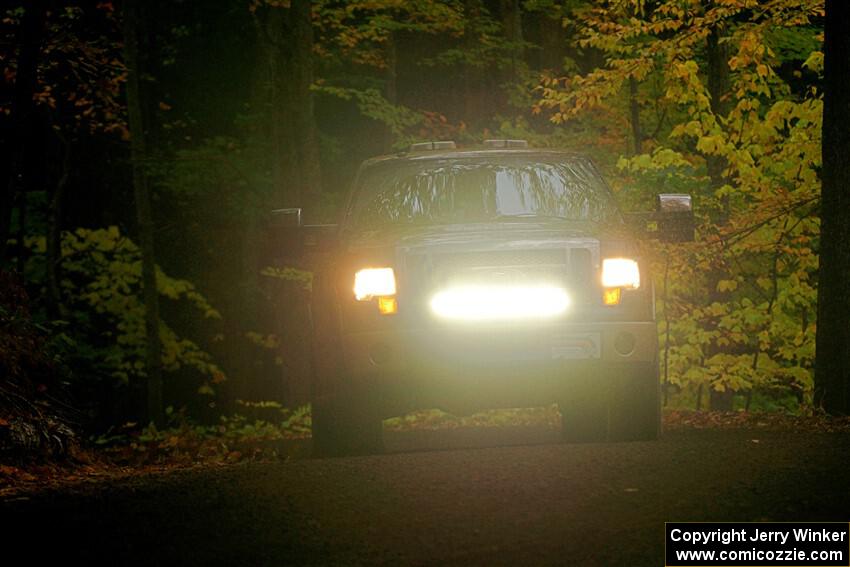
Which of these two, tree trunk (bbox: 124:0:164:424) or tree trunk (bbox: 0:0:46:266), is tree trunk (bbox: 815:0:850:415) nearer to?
tree trunk (bbox: 0:0:46:266)

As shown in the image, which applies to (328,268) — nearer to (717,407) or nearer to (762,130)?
(762,130)

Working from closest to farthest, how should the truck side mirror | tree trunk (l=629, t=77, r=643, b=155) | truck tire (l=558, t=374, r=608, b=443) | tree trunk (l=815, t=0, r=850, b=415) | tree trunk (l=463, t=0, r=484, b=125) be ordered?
truck tire (l=558, t=374, r=608, b=443) < the truck side mirror < tree trunk (l=815, t=0, r=850, b=415) < tree trunk (l=629, t=77, r=643, b=155) < tree trunk (l=463, t=0, r=484, b=125)

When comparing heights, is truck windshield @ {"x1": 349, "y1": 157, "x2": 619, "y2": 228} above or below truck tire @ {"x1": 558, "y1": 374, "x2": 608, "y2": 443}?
above

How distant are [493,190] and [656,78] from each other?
16.4m

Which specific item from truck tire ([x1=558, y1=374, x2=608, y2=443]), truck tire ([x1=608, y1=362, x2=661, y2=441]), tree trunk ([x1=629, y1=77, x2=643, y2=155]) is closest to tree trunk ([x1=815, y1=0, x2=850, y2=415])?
truck tire ([x1=558, y1=374, x2=608, y2=443])

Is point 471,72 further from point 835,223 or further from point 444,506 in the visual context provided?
point 444,506

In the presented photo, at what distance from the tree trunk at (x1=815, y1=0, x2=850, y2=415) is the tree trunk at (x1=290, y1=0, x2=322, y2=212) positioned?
11.7 m

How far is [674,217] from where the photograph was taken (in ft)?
31.6

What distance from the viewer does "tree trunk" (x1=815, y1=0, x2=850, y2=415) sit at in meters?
12.0

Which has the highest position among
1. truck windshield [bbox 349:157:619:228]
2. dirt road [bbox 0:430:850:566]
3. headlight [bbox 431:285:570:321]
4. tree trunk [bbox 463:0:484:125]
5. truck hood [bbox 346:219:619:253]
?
tree trunk [bbox 463:0:484:125]

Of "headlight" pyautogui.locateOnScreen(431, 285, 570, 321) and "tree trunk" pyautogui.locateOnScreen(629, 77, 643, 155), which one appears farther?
"tree trunk" pyautogui.locateOnScreen(629, 77, 643, 155)

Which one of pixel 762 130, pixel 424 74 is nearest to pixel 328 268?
pixel 762 130

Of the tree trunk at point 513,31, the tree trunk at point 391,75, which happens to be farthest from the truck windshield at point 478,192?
the tree trunk at point 391,75

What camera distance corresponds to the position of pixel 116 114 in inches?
930
